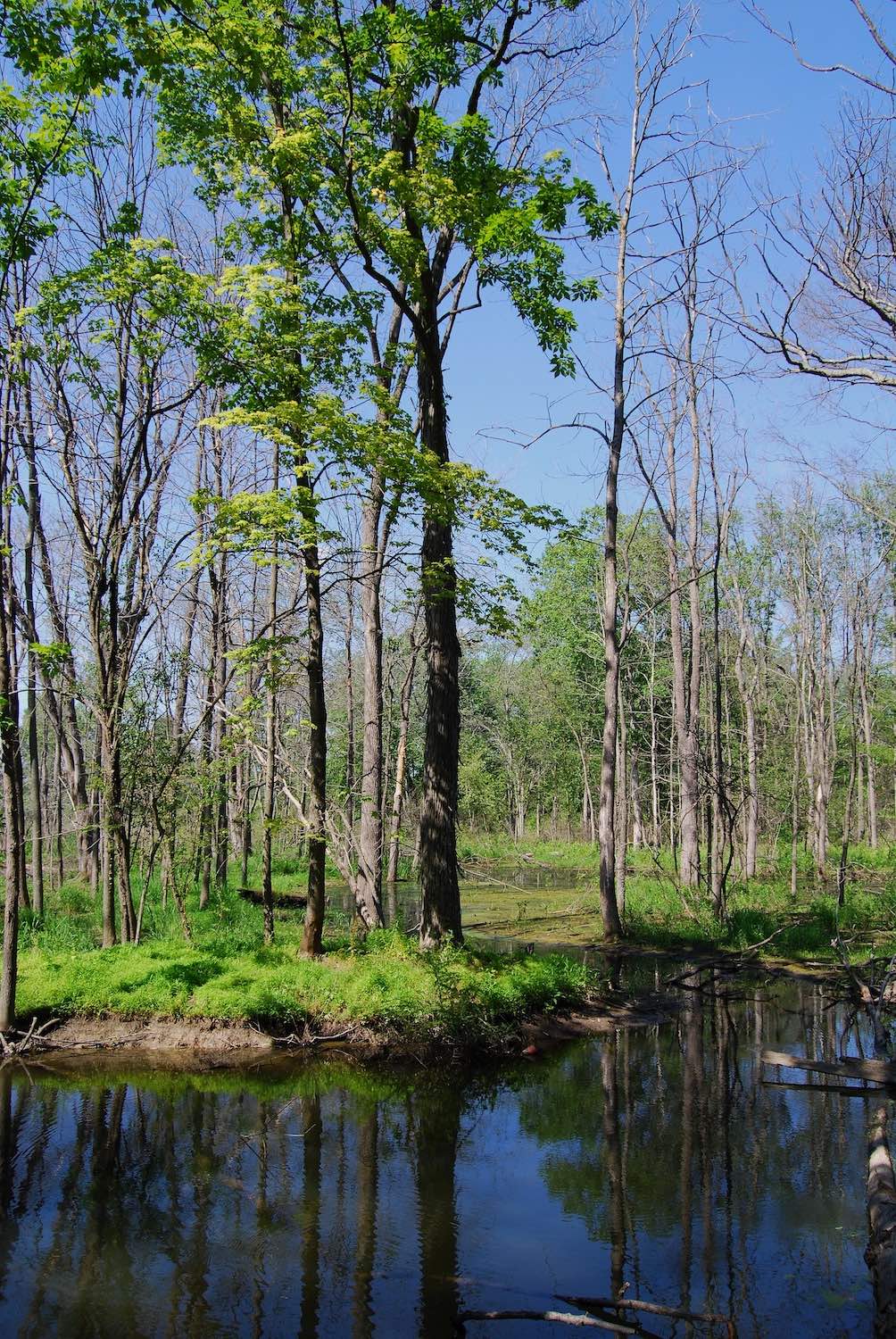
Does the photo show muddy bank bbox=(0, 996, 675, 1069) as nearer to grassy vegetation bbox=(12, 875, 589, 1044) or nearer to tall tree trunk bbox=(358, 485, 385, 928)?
grassy vegetation bbox=(12, 875, 589, 1044)

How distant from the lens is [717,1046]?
1053 cm

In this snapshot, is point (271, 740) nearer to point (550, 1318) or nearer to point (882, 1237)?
point (550, 1318)

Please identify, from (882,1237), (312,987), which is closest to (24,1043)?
(312,987)

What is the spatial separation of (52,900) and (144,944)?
6395 millimetres

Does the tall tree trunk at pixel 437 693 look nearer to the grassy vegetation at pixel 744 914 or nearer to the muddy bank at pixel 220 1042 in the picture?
the muddy bank at pixel 220 1042

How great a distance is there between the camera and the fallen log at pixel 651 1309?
4.20m

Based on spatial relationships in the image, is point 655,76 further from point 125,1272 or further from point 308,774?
point 125,1272

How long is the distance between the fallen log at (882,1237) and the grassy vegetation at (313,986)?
4.92 metres

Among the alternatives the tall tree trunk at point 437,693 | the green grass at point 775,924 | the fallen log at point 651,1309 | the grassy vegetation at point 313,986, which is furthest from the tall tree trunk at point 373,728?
the fallen log at point 651,1309

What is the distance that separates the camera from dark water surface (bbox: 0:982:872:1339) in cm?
509

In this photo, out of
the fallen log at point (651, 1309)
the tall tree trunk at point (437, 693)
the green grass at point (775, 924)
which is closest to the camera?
the fallen log at point (651, 1309)

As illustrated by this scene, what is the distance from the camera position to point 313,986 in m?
10.3

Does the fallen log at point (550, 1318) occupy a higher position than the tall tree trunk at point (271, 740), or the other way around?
the tall tree trunk at point (271, 740)

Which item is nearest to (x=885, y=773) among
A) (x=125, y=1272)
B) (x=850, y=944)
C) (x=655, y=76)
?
(x=850, y=944)
